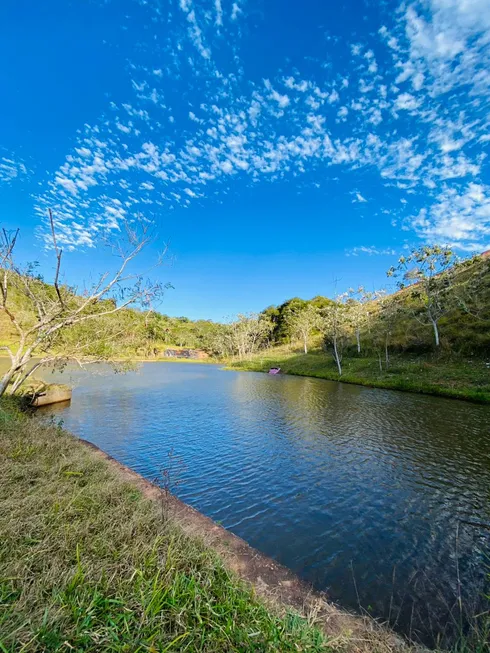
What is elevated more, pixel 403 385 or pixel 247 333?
pixel 247 333

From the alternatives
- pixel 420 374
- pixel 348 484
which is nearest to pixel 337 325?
pixel 420 374

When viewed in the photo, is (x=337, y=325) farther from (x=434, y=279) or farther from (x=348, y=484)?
(x=348, y=484)

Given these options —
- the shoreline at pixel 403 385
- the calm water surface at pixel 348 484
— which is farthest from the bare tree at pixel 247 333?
the calm water surface at pixel 348 484

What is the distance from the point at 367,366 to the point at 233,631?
1355 inches

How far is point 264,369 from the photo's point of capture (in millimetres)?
50969

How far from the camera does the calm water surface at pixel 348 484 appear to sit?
5211 millimetres

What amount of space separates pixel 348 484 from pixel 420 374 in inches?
830

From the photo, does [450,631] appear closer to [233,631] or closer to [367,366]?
[233,631]

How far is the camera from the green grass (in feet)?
8.20

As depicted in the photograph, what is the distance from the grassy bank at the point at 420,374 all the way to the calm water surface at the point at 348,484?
2347 mm

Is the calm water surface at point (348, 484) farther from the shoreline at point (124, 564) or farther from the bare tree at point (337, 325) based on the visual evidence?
the bare tree at point (337, 325)

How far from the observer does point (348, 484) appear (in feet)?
29.1

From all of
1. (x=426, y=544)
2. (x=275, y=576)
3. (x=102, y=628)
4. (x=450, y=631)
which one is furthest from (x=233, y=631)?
(x=426, y=544)

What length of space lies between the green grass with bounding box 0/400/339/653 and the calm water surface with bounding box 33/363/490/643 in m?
2.58
